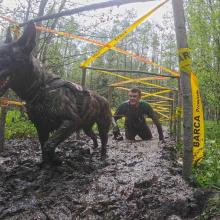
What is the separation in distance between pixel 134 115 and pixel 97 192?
4.17 metres

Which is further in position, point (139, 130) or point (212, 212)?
point (139, 130)

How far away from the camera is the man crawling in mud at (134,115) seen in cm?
577

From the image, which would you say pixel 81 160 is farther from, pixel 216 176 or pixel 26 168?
pixel 216 176

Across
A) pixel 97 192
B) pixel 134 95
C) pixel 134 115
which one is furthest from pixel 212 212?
pixel 134 115

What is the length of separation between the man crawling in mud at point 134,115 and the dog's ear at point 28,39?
11.0 ft

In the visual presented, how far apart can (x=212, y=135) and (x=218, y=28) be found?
221 inches

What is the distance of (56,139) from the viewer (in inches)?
109

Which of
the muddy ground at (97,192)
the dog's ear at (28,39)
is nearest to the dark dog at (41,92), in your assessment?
the dog's ear at (28,39)

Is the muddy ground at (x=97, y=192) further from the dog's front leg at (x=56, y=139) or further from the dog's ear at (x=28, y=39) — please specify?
the dog's ear at (x=28, y=39)

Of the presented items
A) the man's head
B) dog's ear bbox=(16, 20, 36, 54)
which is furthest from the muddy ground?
the man's head

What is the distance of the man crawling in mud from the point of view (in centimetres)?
577

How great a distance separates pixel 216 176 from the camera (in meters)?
2.19

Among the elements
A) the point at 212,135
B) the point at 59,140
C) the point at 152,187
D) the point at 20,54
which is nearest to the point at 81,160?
the point at 59,140

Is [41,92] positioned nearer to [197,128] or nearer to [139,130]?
[197,128]
